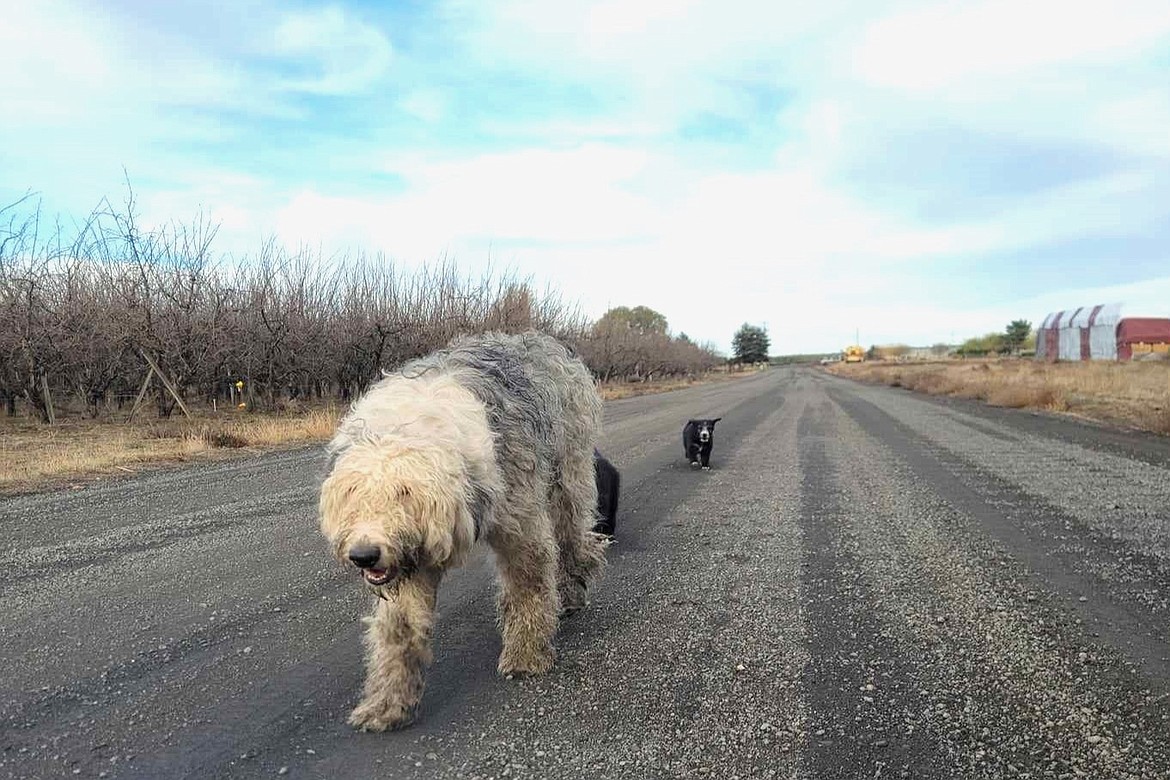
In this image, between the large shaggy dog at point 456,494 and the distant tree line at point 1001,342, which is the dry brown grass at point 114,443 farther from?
the distant tree line at point 1001,342

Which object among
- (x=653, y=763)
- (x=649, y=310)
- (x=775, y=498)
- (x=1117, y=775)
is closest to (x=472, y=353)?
(x=653, y=763)

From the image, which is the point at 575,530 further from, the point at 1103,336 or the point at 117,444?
the point at 1103,336

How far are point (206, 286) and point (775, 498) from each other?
21.4 meters

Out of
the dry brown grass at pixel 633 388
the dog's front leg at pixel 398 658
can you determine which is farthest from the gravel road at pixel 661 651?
the dry brown grass at pixel 633 388

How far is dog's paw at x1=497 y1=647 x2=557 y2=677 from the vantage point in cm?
427

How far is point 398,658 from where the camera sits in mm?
3695

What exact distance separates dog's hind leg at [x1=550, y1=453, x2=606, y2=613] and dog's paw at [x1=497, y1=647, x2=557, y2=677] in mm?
824

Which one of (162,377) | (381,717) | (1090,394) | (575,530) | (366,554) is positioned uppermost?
(162,377)

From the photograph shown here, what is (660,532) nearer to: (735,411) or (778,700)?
(778,700)

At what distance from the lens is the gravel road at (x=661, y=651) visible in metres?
3.43

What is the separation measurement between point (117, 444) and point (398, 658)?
15.6 meters

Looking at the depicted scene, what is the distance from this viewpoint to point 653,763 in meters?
3.37

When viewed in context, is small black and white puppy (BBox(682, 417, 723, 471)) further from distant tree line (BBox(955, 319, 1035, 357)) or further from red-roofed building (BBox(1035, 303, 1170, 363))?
distant tree line (BBox(955, 319, 1035, 357))

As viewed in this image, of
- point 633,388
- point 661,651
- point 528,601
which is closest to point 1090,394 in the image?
point 661,651
